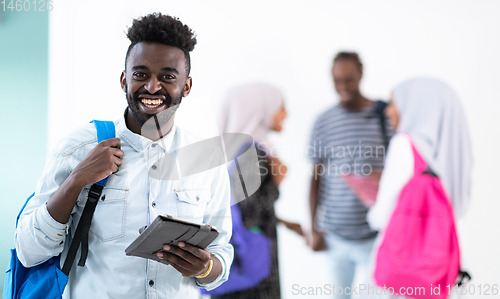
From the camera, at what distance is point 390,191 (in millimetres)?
1657

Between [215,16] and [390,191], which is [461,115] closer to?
[390,191]

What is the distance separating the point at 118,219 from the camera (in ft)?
3.11

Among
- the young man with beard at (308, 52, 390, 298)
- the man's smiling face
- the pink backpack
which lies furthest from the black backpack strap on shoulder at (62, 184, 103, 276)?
the pink backpack

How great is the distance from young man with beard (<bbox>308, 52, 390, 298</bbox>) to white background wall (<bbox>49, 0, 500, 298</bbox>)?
47 mm

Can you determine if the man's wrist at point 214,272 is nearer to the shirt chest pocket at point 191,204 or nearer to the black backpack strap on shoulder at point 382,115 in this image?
the shirt chest pocket at point 191,204

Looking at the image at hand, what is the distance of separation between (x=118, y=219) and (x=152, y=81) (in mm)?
381

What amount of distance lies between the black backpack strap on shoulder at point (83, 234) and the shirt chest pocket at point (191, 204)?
8.4 inches

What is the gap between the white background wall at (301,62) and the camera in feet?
5.42

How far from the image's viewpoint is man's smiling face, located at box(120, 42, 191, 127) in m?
1.04

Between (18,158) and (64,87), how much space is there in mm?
457

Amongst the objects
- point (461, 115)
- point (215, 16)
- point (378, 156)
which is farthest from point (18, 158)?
point (461, 115)

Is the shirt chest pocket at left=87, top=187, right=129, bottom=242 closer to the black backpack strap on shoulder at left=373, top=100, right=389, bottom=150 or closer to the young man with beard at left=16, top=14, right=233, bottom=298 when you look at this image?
the young man with beard at left=16, top=14, right=233, bottom=298

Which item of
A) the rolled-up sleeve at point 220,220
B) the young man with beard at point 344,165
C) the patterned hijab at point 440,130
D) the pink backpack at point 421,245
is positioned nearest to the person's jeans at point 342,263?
the young man with beard at point 344,165

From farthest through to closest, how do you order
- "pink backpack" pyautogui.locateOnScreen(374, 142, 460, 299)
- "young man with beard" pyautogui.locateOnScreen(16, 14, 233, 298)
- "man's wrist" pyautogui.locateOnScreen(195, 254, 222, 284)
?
"pink backpack" pyautogui.locateOnScreen(374, 142, 460, 299)
"man's wrist" pyautogui.locateOnScreen(195, 254, 222, 284)
"young man with beard" pyautogui.locateOnScreen(16, 14, 233, 298)
